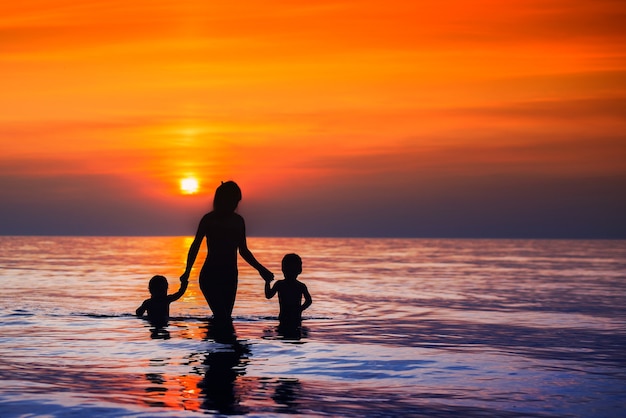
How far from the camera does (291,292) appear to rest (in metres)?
15.1

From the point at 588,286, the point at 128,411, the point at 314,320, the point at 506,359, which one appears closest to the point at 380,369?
the point at 506,359

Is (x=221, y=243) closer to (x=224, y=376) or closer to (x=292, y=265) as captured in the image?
(x=292, y=265)

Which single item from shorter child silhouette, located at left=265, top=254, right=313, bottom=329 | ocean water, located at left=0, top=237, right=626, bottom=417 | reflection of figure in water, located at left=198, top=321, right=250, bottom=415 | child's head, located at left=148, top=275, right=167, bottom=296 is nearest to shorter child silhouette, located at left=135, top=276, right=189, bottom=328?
child's head, located at left=148, top=275, right=167, bottom=296

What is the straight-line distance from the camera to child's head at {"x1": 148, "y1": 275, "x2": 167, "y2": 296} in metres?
15.1

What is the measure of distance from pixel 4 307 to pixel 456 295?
12103 mm

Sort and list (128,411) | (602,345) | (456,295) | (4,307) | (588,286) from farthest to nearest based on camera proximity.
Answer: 1. (588,286)
2. (456,295)
3. (4,307)
4. (602,345)
5. (128,411)

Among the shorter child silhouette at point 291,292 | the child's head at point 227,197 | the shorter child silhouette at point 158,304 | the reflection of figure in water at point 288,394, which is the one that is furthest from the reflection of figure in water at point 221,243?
the reflection of figure in water at point 288,394

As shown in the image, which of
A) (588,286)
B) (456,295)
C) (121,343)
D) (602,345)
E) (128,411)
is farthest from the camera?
(588,286)

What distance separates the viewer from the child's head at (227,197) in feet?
43.7

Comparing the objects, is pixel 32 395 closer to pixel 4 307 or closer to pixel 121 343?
pixel 121 343

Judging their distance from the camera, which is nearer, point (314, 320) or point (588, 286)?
point (314, 320)

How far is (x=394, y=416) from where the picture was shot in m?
7.75

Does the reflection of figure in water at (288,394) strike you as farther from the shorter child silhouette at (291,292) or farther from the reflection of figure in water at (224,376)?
the shorter child silhouette at (291,292)

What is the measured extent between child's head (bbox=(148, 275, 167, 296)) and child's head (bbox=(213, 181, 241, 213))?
2383 mm
